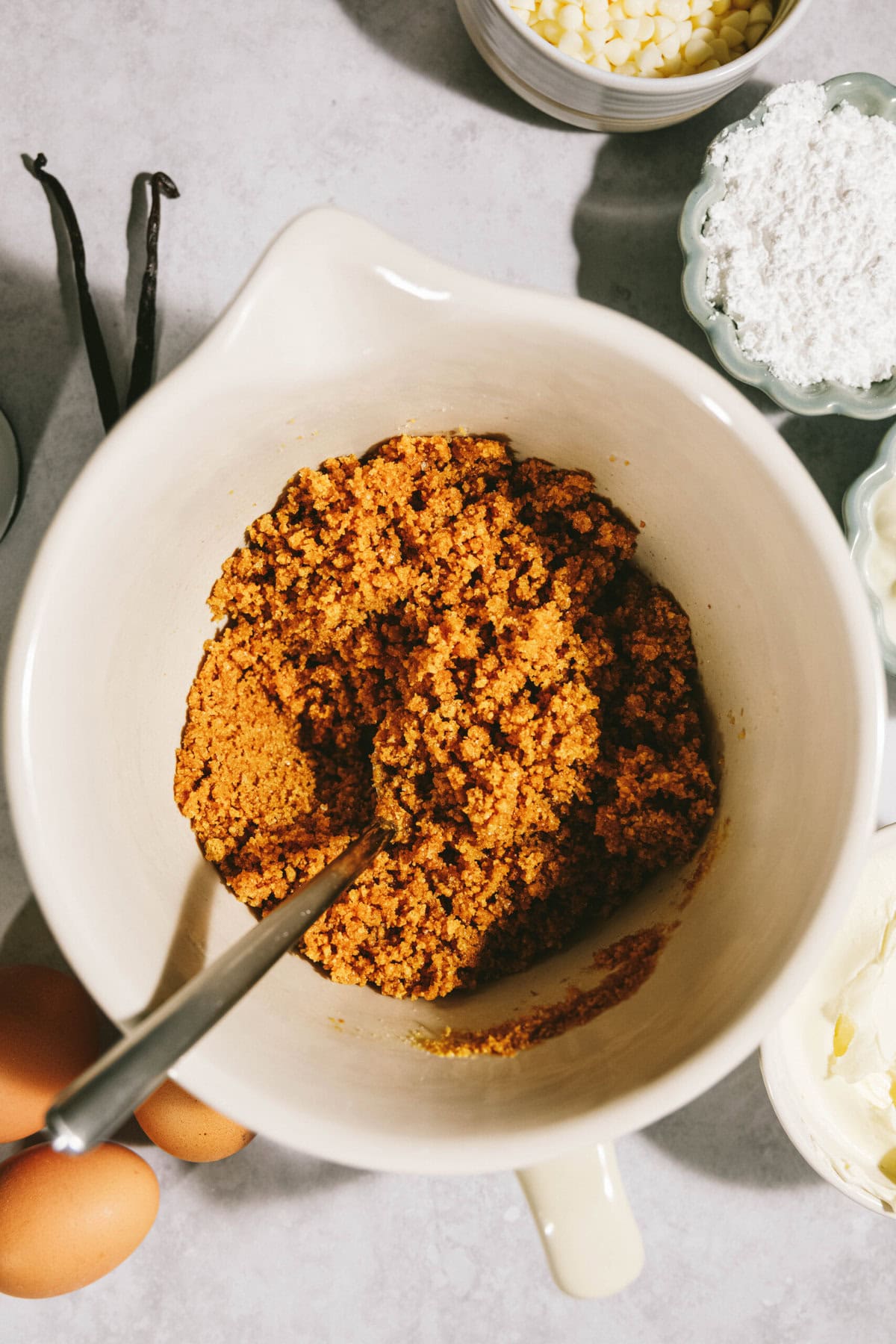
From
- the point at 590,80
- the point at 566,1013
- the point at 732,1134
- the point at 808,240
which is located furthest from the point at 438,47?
the point at 732,1134

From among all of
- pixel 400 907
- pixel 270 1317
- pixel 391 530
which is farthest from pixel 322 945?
pixel 270 1317

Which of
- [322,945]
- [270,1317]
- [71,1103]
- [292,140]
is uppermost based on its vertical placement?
[292,140]

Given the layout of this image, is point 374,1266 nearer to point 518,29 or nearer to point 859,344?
point 859,344

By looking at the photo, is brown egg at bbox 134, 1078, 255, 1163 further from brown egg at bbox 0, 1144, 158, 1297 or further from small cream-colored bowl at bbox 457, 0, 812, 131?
small cream-colored bowl at bbox 457, 0, 812, 131

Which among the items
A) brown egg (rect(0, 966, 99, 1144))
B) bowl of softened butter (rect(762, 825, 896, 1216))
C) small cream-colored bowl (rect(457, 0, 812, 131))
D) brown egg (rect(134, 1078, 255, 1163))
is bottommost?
bowl of softened butter (rect(762, 825, 896, 1216))

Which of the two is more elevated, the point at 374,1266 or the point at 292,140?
the point at 292,140

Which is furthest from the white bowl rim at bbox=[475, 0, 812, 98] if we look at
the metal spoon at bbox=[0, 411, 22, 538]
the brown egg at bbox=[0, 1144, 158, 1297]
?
the brown egg at bbox=[0, 1144, 158, 1297]
